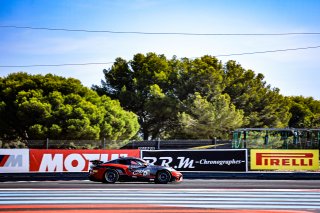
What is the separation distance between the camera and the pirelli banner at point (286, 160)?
24.8m

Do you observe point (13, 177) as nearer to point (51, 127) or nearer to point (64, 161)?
point (64, 161)

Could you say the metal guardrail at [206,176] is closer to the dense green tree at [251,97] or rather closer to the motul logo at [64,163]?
the motul logo at [64,163]

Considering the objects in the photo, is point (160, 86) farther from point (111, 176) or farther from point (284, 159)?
point (111, 176)

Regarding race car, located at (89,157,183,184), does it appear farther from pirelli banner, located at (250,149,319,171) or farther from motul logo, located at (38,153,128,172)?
pirelli banner, located at (250,149,319,171)

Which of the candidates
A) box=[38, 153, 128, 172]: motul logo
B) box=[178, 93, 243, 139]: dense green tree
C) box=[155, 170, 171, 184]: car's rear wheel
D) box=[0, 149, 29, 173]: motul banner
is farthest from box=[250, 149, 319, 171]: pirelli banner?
box=[178, 93, 243, 139]: dense green tree

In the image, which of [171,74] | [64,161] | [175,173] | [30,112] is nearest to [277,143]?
[175,173]

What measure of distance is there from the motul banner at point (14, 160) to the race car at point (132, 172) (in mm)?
5302

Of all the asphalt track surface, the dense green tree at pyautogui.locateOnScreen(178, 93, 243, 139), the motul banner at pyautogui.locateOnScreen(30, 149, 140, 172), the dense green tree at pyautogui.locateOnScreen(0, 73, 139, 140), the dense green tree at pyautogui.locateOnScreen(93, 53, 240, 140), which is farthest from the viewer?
the dense green tree at pyautogui.locateOnScreen(93, 53, 240, 140)

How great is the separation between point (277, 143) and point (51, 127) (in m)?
21.9

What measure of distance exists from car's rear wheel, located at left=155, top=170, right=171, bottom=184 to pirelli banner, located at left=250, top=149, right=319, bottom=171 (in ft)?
23.0

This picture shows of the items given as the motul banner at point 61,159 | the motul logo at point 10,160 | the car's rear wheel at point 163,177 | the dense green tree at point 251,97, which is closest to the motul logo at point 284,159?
the car's rear wheel at point 163,177

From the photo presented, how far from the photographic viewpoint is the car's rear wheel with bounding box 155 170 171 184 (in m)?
19.4

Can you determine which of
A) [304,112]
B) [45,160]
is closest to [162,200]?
[45,160]

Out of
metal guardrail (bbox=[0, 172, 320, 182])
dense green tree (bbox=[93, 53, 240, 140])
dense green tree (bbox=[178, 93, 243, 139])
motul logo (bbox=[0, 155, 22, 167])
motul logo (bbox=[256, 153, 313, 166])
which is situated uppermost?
dense green tree (bbox=[93, 53, 240, 140])
